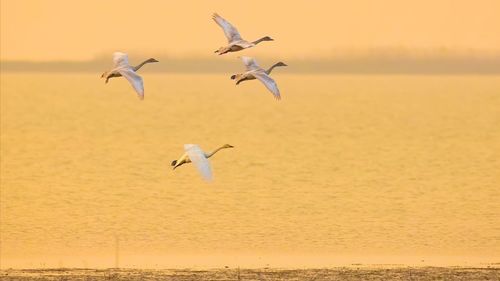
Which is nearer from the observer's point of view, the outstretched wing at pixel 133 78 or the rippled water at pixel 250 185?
the outstretched wing at pixel 133 78

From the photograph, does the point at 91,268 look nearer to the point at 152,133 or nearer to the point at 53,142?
the point at 53,142

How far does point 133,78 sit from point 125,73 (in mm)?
402

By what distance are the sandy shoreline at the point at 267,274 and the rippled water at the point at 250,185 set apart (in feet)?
7.15

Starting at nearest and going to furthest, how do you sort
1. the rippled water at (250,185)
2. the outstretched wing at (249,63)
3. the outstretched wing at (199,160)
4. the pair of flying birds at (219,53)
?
the outstretched wing at (199,160), the pair of flying birds at (219,53), the outstretched wing at (249,63), the rippled water at (250,185)

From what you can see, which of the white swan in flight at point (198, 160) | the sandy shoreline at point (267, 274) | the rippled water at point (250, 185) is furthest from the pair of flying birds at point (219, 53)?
the rippled water at point (250, 185)

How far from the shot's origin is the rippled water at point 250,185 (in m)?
38.7

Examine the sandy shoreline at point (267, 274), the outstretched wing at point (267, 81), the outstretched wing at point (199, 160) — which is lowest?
the sandy shoreline at point (267, 274)

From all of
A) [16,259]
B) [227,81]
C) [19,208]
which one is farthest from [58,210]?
[227,81]

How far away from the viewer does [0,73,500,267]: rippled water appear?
38.7 m

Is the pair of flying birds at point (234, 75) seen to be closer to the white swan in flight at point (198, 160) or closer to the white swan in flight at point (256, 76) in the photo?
the white swan in flight at point (256, 76)

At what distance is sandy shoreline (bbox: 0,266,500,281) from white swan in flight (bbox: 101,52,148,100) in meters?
3.52

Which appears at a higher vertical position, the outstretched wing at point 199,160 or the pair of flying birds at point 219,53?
the pair of flying birds at point 219,53

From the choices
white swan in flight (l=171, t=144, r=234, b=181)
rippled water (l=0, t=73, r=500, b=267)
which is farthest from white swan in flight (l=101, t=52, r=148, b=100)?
rippled water (l=0, t=73, r=500, b=267)

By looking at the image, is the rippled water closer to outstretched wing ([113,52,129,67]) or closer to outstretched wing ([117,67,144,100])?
outstretched wing ([113,52,129,67])
